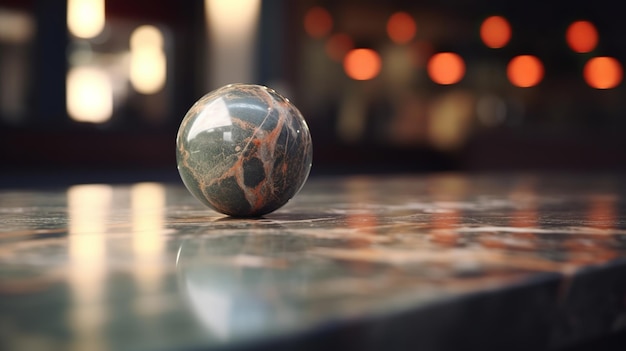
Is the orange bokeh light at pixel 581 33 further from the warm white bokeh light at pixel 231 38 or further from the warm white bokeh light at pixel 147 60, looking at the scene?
the warm white bokeh light at pixel 147 60

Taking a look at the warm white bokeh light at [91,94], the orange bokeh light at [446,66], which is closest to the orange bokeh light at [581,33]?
the orange bokeh light at [446,66]

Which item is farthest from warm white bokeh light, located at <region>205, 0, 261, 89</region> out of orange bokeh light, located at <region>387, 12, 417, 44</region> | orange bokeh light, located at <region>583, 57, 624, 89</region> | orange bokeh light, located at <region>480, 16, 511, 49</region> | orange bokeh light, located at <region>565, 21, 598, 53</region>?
orange bokeh light, located at <region>583, 57, 624, 89</region>

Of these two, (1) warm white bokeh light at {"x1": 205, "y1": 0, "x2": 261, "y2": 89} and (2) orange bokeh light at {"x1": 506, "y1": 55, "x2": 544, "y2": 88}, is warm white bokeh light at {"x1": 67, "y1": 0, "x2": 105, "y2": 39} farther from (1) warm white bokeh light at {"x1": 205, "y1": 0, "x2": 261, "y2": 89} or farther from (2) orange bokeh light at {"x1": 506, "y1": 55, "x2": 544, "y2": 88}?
(2) orange bokeh light at {"x1": 506, "y1": 55, "x2": 544, "y2": 88}

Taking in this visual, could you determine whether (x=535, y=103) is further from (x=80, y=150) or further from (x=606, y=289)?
(x=606, y=289)

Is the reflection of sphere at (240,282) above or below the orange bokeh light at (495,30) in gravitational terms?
below

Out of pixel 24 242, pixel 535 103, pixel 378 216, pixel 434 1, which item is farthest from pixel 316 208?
pixel 535 103
